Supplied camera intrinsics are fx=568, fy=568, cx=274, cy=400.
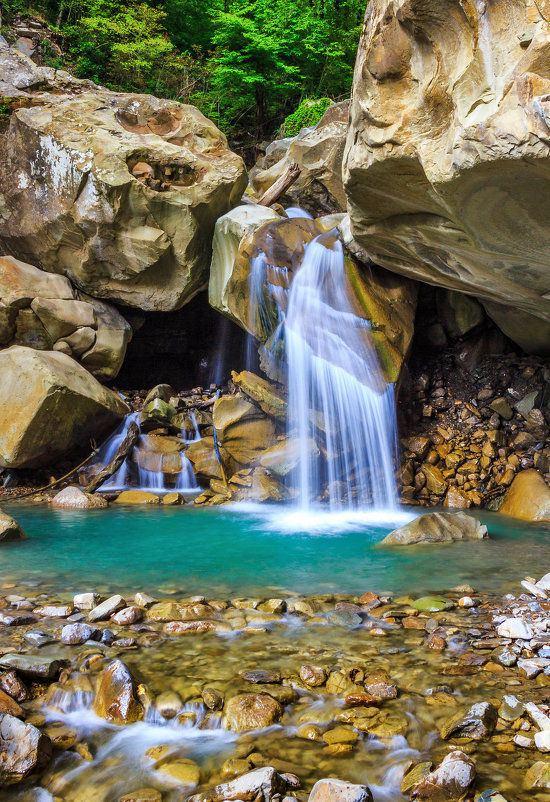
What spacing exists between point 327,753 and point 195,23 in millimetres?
22539

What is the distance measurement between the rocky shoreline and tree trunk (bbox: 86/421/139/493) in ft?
18.3

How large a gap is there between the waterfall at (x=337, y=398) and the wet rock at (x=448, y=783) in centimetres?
639

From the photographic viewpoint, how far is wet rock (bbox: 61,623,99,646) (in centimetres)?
333

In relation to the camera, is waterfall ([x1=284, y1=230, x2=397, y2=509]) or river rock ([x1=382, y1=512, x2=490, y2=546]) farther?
waterfall ([x1=284, y1=230, x2=397, y2=509])

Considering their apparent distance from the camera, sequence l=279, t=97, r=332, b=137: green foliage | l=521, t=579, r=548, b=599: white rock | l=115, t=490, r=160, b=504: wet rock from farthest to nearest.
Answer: l=279, t=97, r=332, b=137: green foliage → l=115, t=490, r=160, b=504: wet rock → l=521, t=579, r=548, b=599: white rock

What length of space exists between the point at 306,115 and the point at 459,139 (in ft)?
47.9

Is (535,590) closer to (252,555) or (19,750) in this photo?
(252,555)

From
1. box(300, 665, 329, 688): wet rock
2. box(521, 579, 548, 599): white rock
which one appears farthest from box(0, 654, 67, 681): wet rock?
box(521, 579, 548, 599): white rock

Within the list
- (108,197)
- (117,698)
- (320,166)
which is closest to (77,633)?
(117,698)

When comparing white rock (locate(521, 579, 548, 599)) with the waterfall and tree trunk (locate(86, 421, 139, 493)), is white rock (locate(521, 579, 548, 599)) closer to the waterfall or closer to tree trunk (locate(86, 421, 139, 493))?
the waterfall

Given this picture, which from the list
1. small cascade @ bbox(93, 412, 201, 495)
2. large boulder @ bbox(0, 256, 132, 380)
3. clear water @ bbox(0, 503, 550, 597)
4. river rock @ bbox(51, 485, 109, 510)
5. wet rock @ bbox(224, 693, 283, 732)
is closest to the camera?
wet rock @ bbox(224, 693, 283, 732)

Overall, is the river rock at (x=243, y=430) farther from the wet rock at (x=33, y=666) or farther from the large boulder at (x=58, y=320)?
the wet rock at (x=33, y=666)

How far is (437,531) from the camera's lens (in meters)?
6.23

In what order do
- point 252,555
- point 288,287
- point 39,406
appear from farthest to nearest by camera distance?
point 288,287
point 39,406
point 252,555
